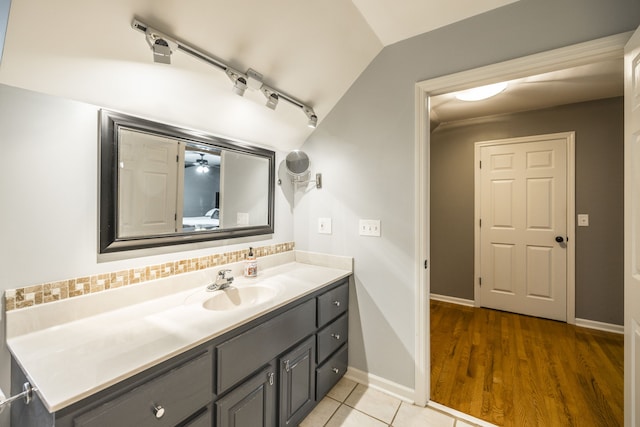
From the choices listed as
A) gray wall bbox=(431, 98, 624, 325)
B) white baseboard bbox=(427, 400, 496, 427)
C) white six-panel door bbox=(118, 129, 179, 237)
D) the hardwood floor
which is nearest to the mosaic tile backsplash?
white six-panel door bbox=(118, 129, 179, 237)

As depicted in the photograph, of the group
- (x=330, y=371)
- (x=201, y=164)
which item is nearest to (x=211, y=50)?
(x=201, y=164)

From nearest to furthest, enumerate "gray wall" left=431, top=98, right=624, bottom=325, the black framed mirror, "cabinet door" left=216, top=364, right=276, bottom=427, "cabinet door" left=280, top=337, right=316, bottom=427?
"cabinet door" left=216, top=364, right=276, bottom=427 → the black framed mirror → "cabinet door" left=280, top=337, right=316, bottom=427 → "gray wall" left=431, top=98, right=624, bottom=325

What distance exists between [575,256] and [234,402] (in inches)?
138

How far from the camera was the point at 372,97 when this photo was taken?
1878 mm

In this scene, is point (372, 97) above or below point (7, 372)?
above

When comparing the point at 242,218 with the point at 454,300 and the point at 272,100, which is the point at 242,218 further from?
the point at 454,300

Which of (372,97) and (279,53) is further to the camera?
(372,97)

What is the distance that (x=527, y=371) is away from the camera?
2068mm

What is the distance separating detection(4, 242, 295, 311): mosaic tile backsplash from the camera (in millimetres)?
1038

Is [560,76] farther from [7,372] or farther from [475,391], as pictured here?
[7,372]

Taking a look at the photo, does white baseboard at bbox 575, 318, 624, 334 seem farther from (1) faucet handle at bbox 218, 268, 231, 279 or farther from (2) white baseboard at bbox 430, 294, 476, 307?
(1) faucet handle at bbox 218, 268, 231, 279

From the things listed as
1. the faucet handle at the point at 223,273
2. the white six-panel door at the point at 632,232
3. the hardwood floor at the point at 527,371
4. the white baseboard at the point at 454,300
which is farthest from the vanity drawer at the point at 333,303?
the white baseboard at the point at 454,300

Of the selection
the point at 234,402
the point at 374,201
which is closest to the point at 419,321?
the point at 374,201

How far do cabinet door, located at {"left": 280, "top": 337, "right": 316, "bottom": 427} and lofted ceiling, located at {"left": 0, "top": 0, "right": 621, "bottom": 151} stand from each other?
1.42 meters
